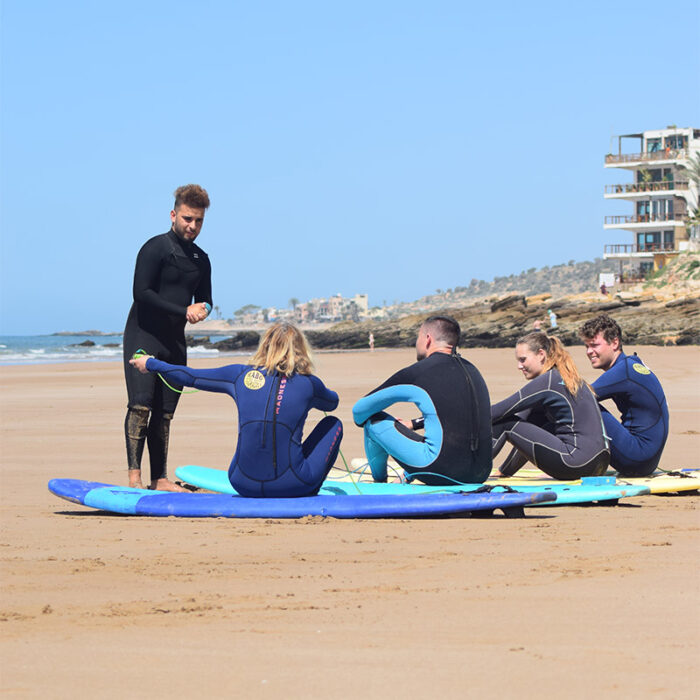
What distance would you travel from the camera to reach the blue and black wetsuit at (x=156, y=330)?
7160mm

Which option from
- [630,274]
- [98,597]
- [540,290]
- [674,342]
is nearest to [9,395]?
[98,597]

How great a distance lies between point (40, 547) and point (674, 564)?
9.96 feet

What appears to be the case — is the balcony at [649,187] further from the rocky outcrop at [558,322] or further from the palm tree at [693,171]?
the rocky outcrop at [558,322]

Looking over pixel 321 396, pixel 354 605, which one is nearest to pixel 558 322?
pixel 321 396

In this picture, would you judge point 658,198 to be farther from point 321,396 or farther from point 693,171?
point 321,396

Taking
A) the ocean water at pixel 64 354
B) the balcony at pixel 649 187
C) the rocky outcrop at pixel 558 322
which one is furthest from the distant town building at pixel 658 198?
the ocean water at pixel 64 354

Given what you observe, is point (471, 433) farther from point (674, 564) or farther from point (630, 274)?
point (630, 274)

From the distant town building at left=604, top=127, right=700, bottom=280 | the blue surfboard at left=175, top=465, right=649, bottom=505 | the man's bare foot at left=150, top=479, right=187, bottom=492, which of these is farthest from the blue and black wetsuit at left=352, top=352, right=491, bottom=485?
the distant town building at left=604, top=127, right=700, bottom=280

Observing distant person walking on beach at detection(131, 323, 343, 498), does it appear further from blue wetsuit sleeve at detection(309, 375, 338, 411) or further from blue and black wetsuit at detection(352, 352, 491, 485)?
blue and black wetsuit at detection(352, 352, 491, 485)

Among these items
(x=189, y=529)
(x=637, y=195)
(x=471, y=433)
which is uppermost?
(x=637, y=195)

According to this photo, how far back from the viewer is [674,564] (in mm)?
4340

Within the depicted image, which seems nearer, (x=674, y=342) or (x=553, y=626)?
(x=553, y=626)

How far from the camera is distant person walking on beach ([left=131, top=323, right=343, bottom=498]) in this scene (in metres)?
5.78

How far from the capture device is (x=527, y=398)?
260 inches
